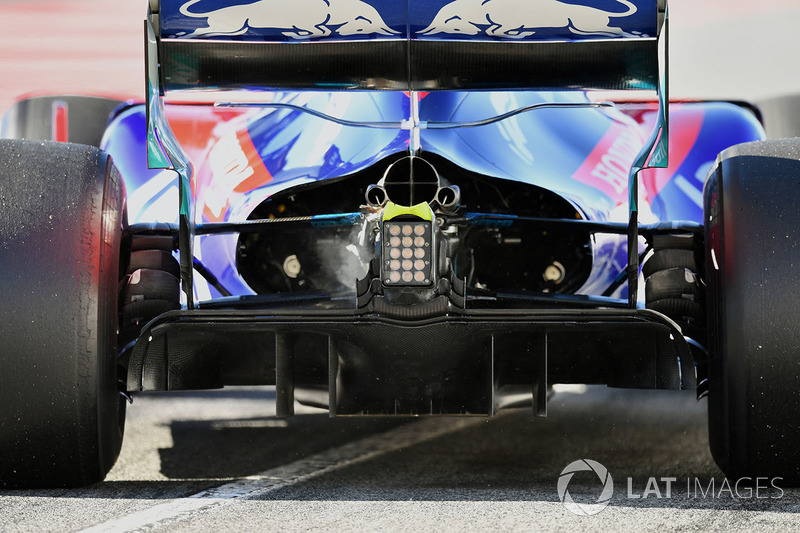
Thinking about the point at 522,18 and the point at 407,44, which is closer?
the point at 522,18

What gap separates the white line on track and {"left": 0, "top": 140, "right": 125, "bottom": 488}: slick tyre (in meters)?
0.39

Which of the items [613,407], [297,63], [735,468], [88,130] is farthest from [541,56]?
[88,130]

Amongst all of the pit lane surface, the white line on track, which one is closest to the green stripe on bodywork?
the pit lane surface

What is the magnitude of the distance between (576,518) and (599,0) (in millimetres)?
1576

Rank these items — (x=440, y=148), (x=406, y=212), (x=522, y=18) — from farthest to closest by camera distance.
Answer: (x=440, y=148)
(x=522, y=18)
(x=406, y=212)

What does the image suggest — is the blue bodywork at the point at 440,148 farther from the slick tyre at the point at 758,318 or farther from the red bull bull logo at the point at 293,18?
the slick tyre at the point at 758,318

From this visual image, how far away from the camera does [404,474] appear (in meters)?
4.14

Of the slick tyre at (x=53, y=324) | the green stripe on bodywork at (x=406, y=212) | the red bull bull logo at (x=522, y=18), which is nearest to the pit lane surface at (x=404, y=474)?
the slick tyre at (x=53, y=324)

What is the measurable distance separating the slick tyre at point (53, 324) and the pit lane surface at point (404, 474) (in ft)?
0.38

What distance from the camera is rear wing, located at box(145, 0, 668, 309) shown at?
358cm

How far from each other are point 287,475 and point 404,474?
42cm

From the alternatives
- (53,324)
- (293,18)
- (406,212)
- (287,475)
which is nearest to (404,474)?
(287,475)

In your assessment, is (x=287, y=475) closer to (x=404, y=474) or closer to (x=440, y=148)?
(x=404, y=474)

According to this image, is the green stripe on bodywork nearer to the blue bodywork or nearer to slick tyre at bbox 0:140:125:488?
the blue bodywork
